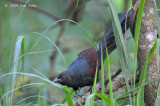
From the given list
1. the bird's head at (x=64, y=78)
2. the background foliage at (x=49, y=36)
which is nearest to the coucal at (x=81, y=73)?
the bird's head at (x=64, y=78)

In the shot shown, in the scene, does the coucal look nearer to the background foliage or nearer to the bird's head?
the bird's head

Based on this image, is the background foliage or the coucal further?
the background foliage

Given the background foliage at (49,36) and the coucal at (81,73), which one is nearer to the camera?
the coucal at (81,73)

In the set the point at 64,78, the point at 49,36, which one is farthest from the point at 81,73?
the point at 49,36

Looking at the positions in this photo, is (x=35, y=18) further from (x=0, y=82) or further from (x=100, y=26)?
(x=0, y=82)

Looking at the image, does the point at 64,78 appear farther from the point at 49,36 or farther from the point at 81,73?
the point at 49,36

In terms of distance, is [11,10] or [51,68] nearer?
[51,68]

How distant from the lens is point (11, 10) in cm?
442

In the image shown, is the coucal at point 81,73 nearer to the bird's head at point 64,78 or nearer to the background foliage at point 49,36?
the bird's head at point 64,78

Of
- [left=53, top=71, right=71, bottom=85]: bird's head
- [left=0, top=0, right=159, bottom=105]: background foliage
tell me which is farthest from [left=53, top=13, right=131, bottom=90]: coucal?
[left=0, top=0, right=159, bottom=105]: background foliage

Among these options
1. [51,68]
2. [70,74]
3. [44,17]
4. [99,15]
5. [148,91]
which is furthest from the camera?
[44,17]

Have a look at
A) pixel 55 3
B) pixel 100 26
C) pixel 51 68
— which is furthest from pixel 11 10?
pixel 100 26

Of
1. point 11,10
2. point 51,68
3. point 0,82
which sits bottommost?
point 51,68

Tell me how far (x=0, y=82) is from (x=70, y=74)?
770mm
